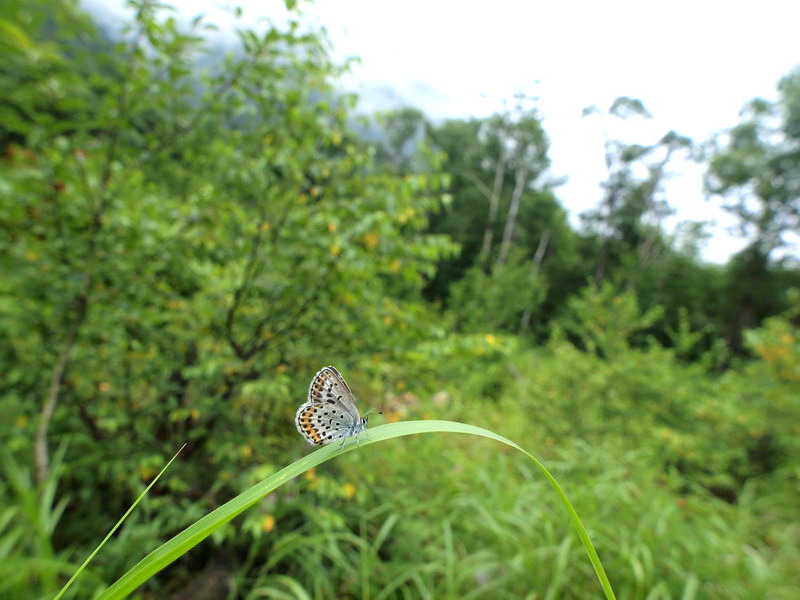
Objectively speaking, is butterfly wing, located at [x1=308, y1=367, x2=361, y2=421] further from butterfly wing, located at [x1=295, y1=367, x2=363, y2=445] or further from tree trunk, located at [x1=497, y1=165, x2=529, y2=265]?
tree trunk, located at [x1=497, y1=165, x2=529, y2=265]

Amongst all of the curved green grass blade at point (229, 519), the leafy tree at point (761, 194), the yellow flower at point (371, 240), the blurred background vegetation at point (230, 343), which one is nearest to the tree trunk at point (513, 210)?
the leafy tree at point (761, 194)

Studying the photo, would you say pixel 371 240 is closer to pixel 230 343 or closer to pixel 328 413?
pixel 230 343

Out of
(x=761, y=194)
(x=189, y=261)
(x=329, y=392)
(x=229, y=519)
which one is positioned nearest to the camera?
(x=229, y=519)

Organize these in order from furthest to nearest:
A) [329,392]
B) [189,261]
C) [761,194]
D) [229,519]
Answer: [761,194]
[189,261]
[329,392]
[229,519]

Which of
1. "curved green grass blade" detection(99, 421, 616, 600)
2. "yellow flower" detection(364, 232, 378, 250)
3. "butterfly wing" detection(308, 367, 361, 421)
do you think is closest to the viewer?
"curved green grass blade" detection(99, 421, 616, 600)

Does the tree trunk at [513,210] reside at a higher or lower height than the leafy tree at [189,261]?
higher

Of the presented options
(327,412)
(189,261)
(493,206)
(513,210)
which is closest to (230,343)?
(189,261)

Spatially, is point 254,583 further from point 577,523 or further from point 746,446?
point 746,446

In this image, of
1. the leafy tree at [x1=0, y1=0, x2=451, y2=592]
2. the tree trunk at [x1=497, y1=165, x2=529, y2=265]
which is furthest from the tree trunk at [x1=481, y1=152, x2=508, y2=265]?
the leafy tree at [x1=0, y1=0, x2=451, y2=592]

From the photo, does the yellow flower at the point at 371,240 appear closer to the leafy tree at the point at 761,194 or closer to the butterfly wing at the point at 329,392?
the butterfly wing at the point at 329,392
